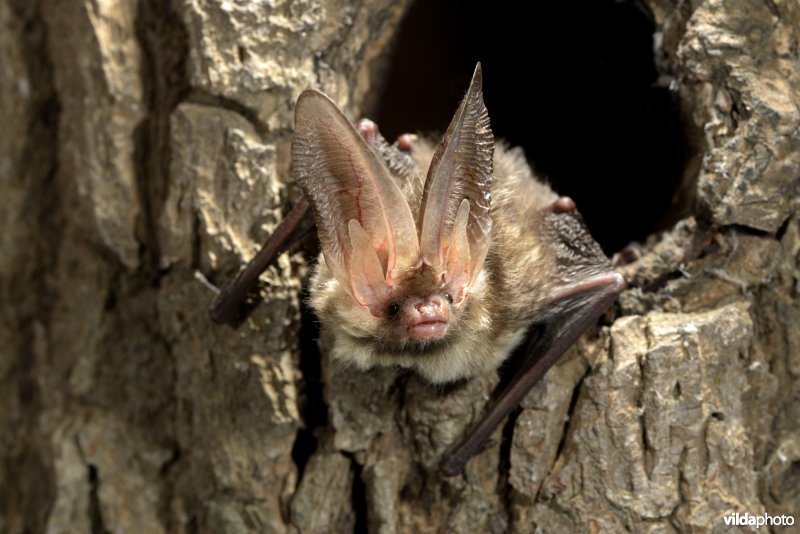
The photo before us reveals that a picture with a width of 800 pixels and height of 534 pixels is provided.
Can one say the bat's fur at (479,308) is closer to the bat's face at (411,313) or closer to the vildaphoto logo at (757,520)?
the bat's face at (411,313)

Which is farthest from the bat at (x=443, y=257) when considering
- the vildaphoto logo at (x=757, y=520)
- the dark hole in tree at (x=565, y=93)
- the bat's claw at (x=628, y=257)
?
the vildaphoto logo at (x=757, y=520)

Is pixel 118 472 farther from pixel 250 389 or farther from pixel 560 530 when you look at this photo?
pixel 560 530

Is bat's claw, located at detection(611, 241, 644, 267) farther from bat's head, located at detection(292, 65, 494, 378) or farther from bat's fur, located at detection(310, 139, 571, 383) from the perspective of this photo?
bat's head, located at detection(292, 65, 494, 378)

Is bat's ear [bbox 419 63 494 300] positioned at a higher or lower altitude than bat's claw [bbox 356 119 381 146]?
lower

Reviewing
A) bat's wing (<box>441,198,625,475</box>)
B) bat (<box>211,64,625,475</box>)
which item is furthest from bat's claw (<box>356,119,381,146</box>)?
bat's wing (<box>441,198,625,475</box>)

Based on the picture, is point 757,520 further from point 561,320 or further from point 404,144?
point 404,144

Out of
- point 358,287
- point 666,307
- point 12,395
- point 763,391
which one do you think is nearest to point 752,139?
point 666,307

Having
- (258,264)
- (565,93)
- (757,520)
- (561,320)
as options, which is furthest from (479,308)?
(565,93)
